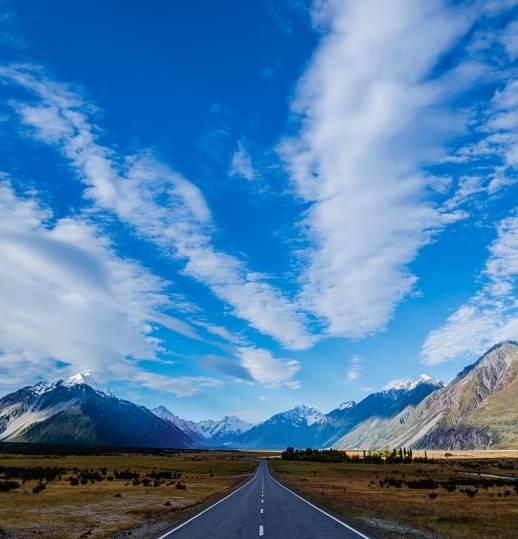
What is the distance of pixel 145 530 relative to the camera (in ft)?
75.5

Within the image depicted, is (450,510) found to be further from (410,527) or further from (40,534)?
(40,534)

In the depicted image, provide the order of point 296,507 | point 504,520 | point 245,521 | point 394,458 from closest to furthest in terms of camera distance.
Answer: point 245,521, point 504,520, point 296,507, point 394,458

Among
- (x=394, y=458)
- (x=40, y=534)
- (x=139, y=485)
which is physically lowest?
(x=40, y=534)

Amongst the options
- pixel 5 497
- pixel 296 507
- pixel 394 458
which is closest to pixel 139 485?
pixel 5 497

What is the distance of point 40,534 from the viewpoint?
2208 centimetres

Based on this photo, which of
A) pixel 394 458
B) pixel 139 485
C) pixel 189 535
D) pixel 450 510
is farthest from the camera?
pixel 394 458

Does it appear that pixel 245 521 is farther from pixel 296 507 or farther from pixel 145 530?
pixel 296 507

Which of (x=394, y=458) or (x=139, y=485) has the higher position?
(x=394, y=458)

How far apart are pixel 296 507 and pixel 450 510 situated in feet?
38.8

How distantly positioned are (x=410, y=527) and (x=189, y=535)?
12.0 m

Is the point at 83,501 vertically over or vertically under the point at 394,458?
under

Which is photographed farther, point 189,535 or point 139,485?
point 139,485

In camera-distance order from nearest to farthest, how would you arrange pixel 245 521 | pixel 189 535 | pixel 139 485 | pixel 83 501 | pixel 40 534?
pixel 189 535
pixel 40 534
pixel 245 521
pixel 83 501
pixel 139 485

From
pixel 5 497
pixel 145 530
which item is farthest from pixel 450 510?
pixel 5 497
